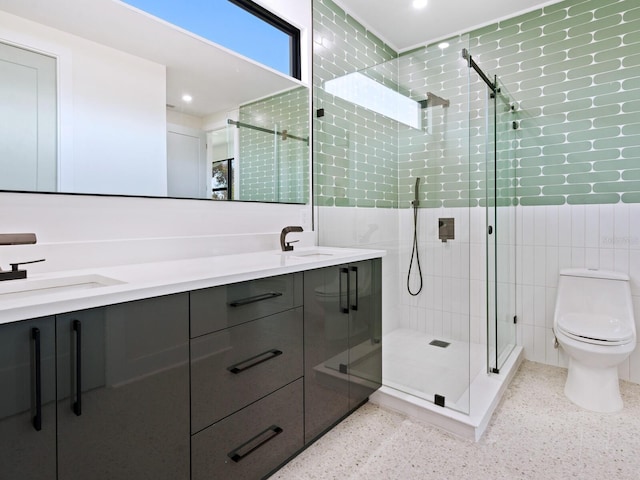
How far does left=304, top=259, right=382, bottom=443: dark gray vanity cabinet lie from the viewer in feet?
5.29

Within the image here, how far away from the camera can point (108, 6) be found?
1398mm

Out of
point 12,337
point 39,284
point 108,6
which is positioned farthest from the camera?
point 108,6

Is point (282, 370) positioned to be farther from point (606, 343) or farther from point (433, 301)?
point (606, 343)

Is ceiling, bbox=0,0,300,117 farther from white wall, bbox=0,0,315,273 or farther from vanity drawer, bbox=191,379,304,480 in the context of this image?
vanity drawer, bbox=191,379,304,480

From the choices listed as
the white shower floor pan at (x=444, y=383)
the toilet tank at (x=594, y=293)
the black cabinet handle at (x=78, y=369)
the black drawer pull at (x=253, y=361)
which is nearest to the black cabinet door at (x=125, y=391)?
the black cabinet handle at (x=78, y=369)

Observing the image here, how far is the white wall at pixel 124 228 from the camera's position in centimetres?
125

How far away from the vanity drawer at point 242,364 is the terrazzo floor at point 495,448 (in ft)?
1.60

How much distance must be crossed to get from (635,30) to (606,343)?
2053 millimetres

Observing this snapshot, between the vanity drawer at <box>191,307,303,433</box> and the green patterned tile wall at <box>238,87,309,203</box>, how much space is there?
90cm

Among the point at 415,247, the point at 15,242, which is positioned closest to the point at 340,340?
the point at 415,247

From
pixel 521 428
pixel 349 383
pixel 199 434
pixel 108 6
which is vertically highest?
pixel 108 6

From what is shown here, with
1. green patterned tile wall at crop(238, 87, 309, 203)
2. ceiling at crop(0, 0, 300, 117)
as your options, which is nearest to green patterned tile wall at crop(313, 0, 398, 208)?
green patterned tile wall at crop(238, 87, 309, 203)

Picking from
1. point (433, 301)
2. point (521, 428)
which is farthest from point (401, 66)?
point (521, 428)

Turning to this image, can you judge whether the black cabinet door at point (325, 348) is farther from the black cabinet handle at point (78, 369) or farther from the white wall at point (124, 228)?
the black cabinet handle at point (78, 369)
